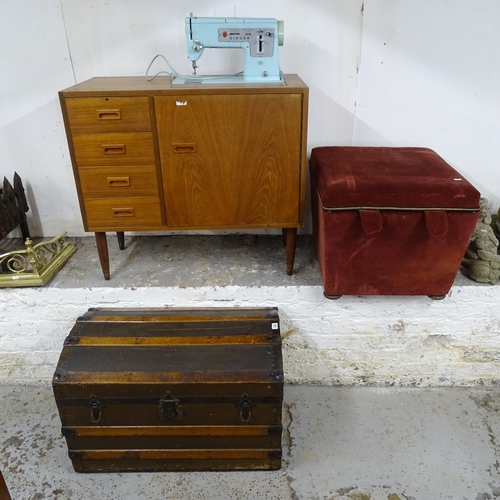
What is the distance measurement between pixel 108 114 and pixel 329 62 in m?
1.03

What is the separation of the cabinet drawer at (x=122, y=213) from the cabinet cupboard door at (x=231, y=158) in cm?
7

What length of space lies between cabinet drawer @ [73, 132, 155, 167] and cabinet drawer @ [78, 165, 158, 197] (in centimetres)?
3

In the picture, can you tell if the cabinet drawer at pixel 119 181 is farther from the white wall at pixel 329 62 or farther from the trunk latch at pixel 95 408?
the trunk latch at pixel 95 408

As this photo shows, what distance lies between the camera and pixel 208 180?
180 cm

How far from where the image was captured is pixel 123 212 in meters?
1.85

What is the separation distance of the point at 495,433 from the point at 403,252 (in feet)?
2.75

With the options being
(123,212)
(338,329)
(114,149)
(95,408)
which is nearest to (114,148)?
(114,149)

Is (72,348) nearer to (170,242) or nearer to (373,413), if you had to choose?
(170,242)

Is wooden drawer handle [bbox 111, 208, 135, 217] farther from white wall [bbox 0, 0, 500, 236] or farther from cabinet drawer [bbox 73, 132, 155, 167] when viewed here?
white wall [bbox 0, 0, 500, 236]

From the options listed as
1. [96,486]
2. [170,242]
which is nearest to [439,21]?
[170,242]

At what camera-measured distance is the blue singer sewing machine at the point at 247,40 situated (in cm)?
177

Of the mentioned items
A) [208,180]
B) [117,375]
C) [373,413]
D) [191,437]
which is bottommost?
[373,413]

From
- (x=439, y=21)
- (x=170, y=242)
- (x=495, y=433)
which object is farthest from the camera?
(x=170, y=242)

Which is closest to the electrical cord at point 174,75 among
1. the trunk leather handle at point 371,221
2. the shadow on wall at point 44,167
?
the shadow on wall at point 44,167
